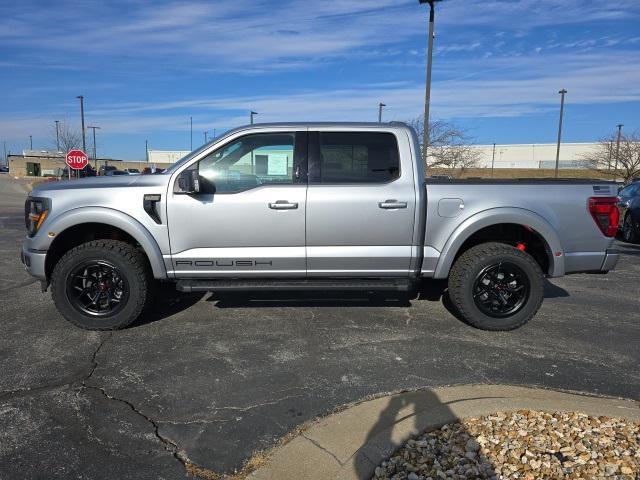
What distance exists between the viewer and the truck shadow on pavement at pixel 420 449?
8.38ft

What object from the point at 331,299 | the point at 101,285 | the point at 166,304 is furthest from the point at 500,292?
the point at 101,285

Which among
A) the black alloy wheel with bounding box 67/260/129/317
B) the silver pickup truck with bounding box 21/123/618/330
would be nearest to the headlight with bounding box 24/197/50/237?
the silver pickup truck with bounding box 21/123/618/330

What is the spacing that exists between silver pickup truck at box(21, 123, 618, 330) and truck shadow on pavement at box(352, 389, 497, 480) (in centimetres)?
189

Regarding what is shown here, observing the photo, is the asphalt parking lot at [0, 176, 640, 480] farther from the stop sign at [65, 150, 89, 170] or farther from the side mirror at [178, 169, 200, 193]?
the stop sign at [65, 150, 89, 170]

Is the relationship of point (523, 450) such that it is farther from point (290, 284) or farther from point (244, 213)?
point (244, 213)

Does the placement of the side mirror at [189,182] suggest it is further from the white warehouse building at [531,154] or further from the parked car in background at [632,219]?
the white warehouse building at [531,154]

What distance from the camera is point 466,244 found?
512 centimetres

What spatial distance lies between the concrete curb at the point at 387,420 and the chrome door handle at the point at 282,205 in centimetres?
201

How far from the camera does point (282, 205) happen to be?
15.2 feet

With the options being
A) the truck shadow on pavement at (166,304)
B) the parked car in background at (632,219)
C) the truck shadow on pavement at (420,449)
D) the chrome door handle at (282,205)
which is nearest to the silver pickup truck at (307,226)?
the chrome door handle at (282,205)

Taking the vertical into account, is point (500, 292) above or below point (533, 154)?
below

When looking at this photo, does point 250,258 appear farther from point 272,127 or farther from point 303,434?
point 303,434

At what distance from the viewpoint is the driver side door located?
4.64m

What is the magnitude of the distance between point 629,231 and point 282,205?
1050cm
